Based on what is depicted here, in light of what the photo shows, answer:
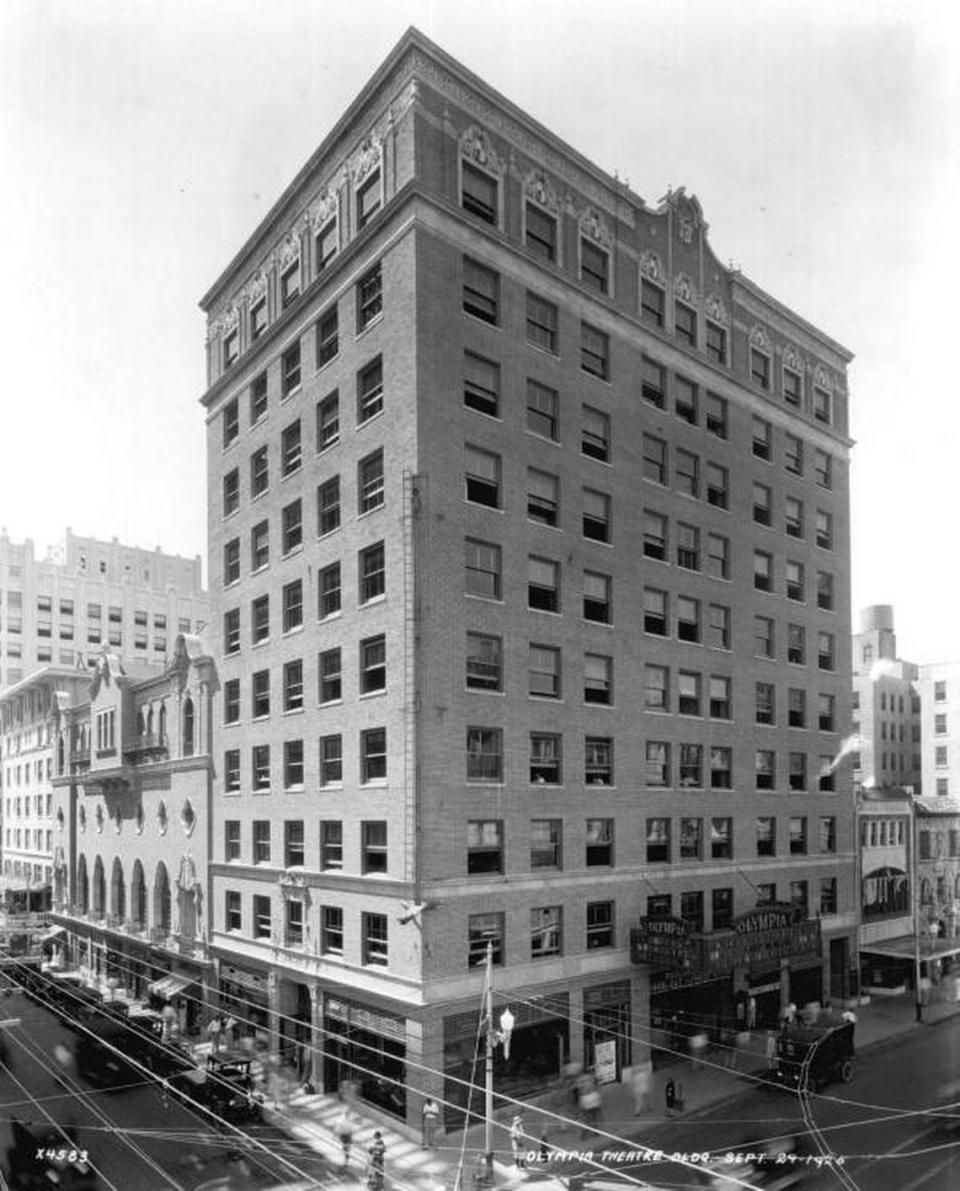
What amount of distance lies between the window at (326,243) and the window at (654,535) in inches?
624

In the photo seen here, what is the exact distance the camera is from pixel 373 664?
32438 mm

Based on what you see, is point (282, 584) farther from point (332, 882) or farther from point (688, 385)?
point (688, 385)

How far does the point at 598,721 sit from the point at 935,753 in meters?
55.3

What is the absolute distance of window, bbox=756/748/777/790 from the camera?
43.0 meters

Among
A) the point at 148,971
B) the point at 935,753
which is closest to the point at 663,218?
the point at 148,971

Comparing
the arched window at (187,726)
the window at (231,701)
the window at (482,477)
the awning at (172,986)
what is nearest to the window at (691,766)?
the window at (482,477)

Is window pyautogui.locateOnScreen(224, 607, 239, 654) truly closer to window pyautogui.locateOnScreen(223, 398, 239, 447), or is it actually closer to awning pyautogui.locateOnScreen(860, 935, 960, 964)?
window pyautogui.locateOnScreen(223, 398, 239, 447)

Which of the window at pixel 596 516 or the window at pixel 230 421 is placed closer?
the window at pixel 596 516

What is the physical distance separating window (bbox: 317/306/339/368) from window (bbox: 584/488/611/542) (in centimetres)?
1100

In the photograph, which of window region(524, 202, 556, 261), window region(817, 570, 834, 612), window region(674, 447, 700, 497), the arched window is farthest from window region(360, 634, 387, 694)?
window region(817, 570, 834, 612)

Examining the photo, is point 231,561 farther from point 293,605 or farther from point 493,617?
point 493,617

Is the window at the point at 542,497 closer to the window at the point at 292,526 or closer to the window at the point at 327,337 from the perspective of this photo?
the window at the point at 327,337

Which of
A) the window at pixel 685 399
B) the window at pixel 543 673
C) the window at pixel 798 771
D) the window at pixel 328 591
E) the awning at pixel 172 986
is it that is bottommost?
the awning at pixel 172 986

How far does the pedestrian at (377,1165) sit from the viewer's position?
24.8 metres
